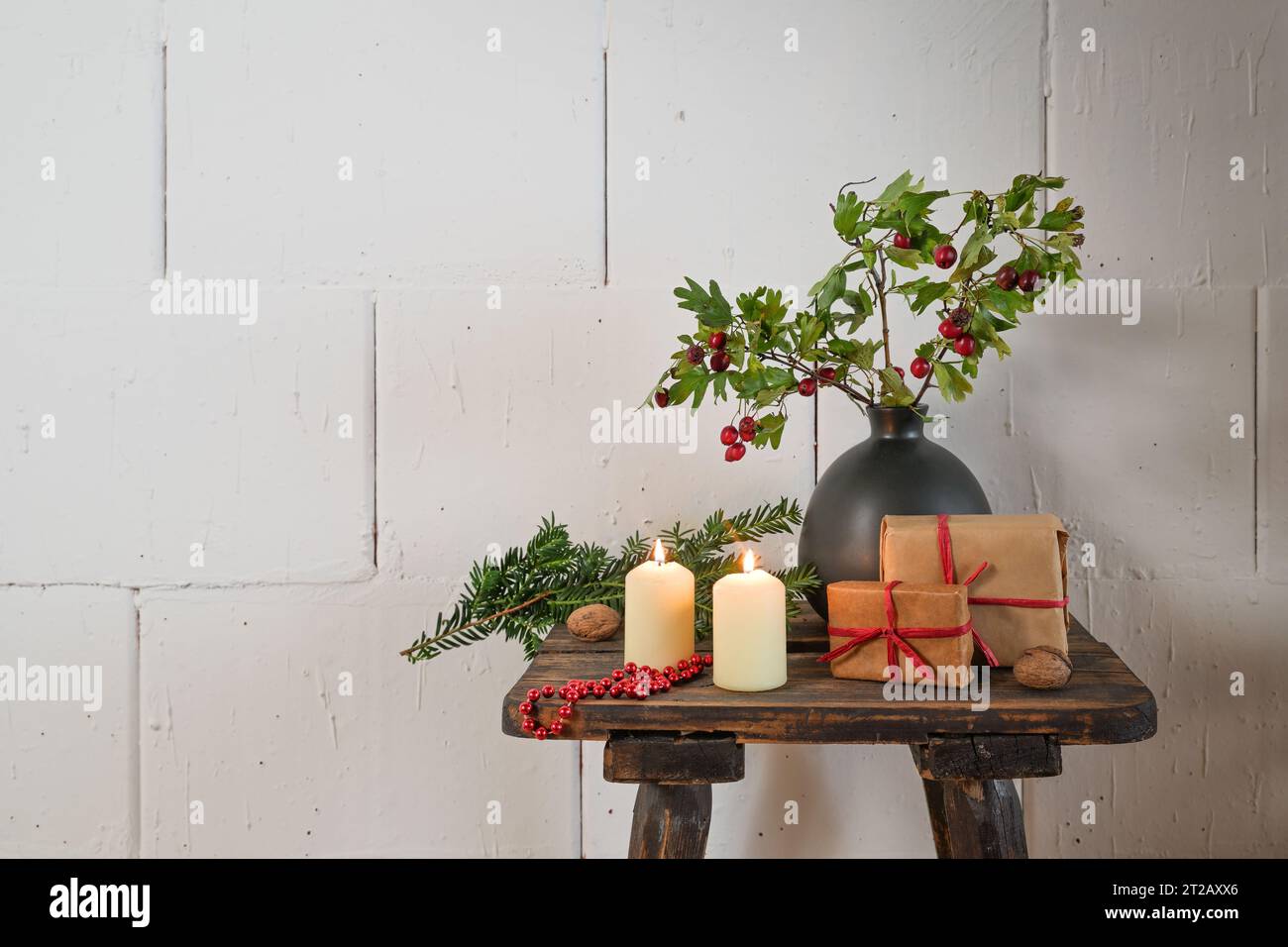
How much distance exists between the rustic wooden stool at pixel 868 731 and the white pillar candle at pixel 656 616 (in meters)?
0.04

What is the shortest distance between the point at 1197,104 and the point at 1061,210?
1.66ft

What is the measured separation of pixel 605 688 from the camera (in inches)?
31.3

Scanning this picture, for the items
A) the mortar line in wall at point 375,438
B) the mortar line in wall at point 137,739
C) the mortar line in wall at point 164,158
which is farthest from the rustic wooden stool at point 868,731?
the mortar line in wall at point 164,158

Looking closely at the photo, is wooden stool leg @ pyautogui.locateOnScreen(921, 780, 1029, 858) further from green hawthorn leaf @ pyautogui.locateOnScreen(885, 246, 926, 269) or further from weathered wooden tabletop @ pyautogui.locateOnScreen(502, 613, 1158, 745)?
green hawthorn leaf @ pyautogui.locateOnScreen(885, 246, 926, 269)

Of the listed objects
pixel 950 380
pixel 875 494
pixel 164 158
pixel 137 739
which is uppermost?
pixel 164 158

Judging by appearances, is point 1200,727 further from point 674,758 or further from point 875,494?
point 674,758

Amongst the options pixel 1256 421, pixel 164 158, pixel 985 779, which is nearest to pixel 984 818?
pixel 985 779

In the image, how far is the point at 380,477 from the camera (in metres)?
1.25

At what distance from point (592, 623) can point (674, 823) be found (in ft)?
0.72

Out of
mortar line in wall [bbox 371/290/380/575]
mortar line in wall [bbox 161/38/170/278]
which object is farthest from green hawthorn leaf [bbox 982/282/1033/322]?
mortar line in wall [bbox 161/38/170/278]

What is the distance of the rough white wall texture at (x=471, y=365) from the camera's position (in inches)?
47.9

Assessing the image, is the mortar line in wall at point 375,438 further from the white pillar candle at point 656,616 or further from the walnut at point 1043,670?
the walnut at point 1043,670

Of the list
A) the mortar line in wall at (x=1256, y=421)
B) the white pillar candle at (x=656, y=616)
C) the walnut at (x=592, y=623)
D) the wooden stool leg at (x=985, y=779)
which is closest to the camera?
the wooden stool leg at (x=985, y=779)
